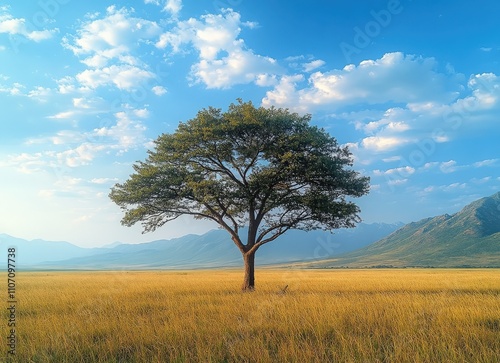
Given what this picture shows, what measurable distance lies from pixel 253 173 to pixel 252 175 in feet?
0.58

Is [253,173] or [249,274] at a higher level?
[253,173]

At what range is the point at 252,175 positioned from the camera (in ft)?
88.7

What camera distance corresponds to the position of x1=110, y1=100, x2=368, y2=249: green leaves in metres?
25.2

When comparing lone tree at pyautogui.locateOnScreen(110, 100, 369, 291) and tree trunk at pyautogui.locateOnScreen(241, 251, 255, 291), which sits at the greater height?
lone tree at pyautogui.locateOnScreen(110, 100, 369, 291)

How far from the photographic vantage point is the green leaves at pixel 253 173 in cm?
2522

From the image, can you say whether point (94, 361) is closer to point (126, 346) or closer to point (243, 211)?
point (126, 346)

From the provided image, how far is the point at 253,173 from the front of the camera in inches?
1064

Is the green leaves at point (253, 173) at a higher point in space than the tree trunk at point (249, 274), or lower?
higher

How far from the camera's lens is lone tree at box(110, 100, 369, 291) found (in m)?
25.2

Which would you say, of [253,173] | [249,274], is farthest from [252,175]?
[249,274]

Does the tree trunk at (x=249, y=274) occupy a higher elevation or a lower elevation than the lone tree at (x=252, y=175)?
lower

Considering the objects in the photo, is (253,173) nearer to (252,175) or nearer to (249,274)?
(252,175)

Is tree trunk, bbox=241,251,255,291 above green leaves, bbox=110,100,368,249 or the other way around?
the other way around

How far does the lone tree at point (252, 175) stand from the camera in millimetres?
25233
